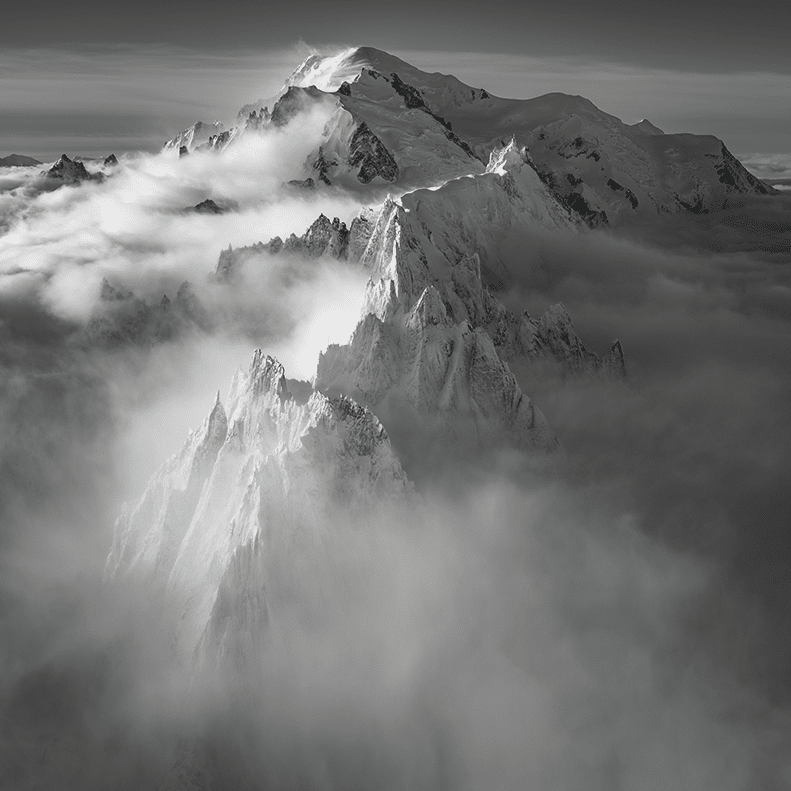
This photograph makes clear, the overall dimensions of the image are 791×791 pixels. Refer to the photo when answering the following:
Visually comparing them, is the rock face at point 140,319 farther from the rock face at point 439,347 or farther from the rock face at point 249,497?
the rock face at point 249,497

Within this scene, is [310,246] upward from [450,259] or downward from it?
downward

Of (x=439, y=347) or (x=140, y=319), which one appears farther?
(x=140, y=319)

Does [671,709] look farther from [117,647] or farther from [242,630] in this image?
[117,647]

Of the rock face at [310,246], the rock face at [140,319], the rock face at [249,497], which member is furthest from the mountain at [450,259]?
the rock face at [249,497]

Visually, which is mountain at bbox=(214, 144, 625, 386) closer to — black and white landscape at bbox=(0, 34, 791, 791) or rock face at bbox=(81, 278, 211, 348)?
black and white landscape at bbox=(0, 34, 791, 791)

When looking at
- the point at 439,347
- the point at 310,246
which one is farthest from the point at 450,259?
the point at 439,347

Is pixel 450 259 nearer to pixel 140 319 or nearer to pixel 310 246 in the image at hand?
pixel 310 246

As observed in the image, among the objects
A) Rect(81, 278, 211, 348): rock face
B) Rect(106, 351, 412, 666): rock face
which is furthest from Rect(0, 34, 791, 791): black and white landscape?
Rect(81, 278, 211, 348): rock face

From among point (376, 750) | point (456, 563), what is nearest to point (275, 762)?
point (376, 750)
